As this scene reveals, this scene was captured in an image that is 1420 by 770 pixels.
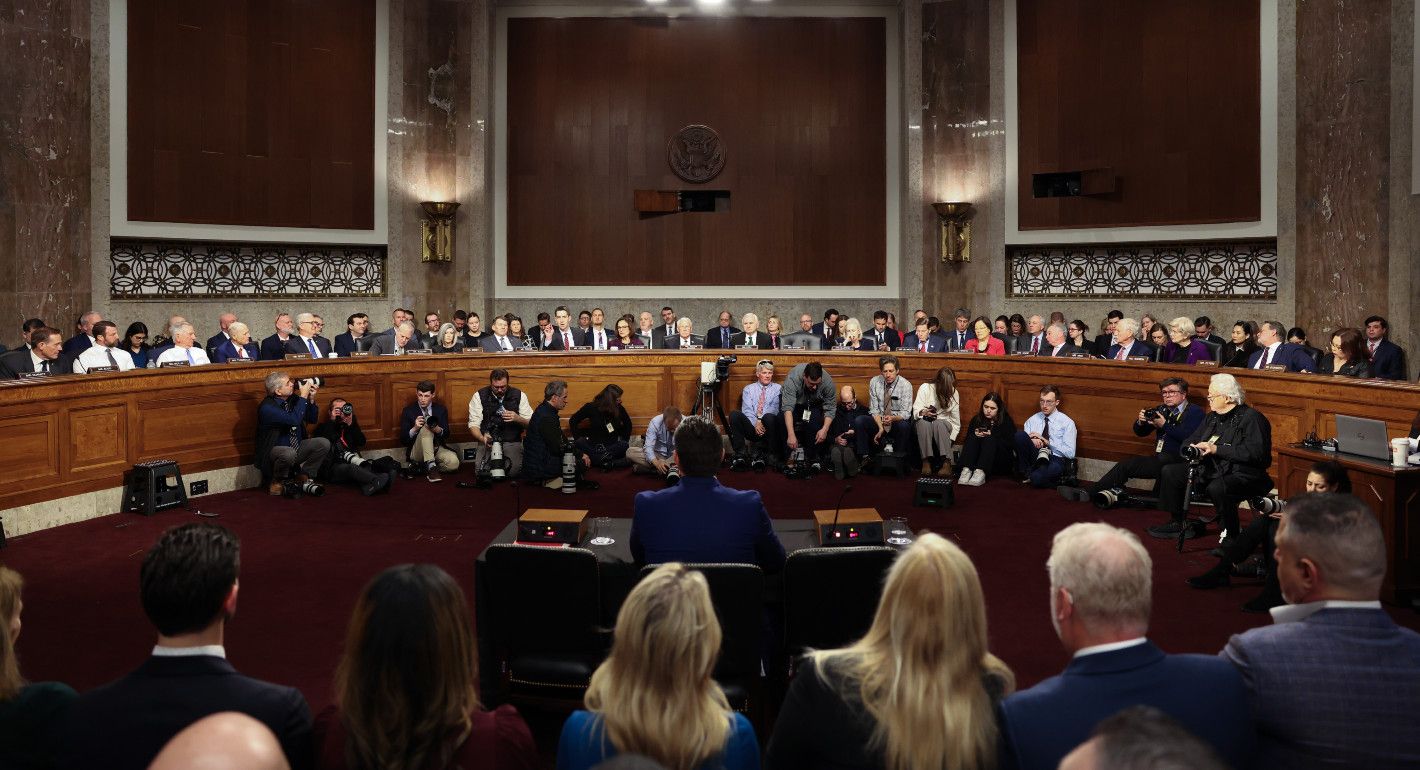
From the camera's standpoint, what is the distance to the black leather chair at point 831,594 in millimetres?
4270

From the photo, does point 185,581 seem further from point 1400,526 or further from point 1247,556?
point 1247,556

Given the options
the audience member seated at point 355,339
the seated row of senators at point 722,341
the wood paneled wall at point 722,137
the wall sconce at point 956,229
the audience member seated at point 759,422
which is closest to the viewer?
the seated row of senators at point 722,341

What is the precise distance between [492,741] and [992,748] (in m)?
1.01

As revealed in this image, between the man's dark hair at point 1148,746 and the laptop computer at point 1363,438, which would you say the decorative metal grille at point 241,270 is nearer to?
the laptop computer at point 1363,438

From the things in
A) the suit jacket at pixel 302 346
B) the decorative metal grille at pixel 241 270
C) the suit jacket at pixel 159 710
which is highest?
the decorative metal grille at pixel 241 270

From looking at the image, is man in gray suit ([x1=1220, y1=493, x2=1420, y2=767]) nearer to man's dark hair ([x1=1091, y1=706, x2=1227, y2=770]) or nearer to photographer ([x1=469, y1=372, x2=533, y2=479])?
man's dark hair ([x1=1091, y1=706, x2=1227, y2=770])

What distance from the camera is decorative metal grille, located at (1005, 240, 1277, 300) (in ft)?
43.4

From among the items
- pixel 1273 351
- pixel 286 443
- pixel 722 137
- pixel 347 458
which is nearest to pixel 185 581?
pixel 286 443

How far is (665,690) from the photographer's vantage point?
7.63 feet

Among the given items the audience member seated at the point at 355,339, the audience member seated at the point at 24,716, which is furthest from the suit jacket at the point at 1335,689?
the audience member seated at the point at 355,339

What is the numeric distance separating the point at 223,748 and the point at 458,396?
9774mm

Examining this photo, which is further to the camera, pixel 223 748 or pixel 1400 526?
pixel 1400 526

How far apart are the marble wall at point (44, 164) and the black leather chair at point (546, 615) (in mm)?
8725

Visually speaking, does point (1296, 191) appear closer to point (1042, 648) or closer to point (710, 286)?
point (710, 286)
